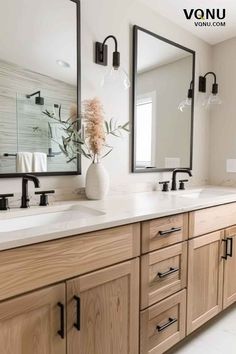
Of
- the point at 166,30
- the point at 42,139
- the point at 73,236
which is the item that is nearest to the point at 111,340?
the point at 73,236

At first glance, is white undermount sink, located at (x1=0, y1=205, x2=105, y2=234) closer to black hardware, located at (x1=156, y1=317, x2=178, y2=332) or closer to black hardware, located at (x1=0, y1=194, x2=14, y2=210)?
black hardware, located at (x1=0, y1=194, x2=14, y2=210)

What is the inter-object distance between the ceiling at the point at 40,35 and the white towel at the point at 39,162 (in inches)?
18.1

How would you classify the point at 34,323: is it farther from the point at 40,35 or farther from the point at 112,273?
the point at 40,35

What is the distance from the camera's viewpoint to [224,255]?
1.76 m

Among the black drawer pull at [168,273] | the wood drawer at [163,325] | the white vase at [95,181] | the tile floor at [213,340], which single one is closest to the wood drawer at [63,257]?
the black drawer pull at [168,273]

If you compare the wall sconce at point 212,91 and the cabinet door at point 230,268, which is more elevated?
the wall sconce at point 212,91

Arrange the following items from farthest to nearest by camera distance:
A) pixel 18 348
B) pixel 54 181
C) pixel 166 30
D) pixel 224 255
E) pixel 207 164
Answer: pixel 207 164 < pixel 166 30 < pixel 224 255 < pixel 54 181 < pixel 18 348

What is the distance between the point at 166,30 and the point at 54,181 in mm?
1498

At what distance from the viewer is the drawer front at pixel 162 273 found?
129cm

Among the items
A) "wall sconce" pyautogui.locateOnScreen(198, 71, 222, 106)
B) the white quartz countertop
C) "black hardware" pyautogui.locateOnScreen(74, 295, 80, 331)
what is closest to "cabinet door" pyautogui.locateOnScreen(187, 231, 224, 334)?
the white quartz countertop

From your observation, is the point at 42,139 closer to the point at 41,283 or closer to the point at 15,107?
the point at 15,107

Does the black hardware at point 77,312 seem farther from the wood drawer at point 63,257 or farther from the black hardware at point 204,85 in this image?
the black hardware at point 204,85

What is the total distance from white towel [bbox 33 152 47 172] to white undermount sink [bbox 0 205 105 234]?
10.8 inches

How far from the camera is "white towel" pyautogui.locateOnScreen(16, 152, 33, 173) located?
56.7 inches
